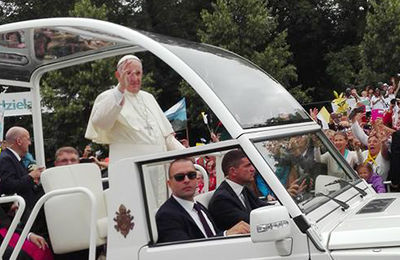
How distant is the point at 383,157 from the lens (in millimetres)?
6539

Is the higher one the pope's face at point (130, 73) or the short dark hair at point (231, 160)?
the pope's face at point (130, 73)

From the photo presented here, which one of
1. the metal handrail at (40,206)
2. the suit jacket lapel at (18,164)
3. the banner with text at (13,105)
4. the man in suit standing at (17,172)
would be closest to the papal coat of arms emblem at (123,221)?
the metal handrail at (40,206)

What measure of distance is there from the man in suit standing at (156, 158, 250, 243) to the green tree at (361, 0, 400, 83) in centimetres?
2171

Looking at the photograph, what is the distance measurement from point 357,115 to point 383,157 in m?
2.14

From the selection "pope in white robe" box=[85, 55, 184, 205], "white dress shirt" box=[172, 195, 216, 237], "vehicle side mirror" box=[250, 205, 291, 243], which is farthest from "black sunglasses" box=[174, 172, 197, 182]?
"pope in white robe" box=[85, 55, 184, 205]

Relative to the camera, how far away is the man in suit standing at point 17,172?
4906mm

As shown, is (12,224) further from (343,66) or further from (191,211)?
(343,66)

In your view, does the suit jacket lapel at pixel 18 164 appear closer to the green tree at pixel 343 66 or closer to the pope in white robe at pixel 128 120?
the pope in white robe at pixel 128 120

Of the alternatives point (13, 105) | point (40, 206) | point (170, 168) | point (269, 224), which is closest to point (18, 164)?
point (40, 206)

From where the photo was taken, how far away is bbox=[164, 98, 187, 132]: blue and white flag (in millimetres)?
11602

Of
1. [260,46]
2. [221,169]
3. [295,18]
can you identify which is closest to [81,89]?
[260,46]

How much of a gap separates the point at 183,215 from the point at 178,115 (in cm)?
840

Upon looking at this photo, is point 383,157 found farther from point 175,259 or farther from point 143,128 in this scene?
point 175,259

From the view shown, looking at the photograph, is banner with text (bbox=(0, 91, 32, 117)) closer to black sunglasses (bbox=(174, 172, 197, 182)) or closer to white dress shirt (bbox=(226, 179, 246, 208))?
white dress shirt (bbox=(226, 179, 246, 208))
